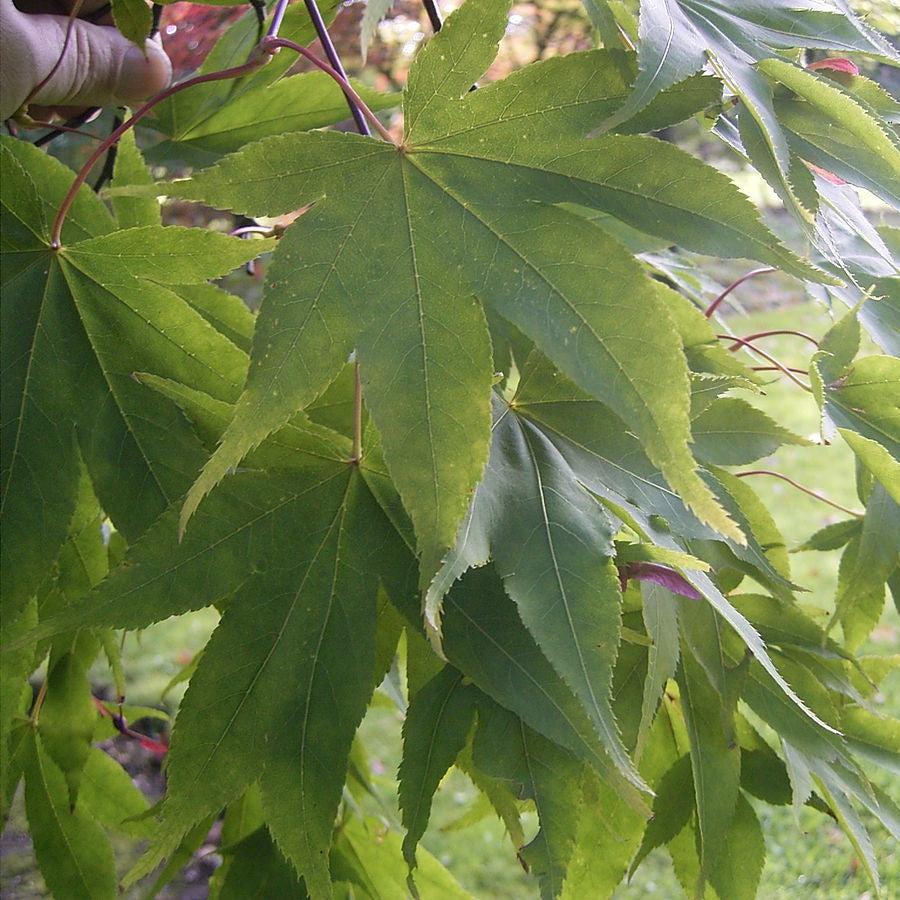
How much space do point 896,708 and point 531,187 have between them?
287cm

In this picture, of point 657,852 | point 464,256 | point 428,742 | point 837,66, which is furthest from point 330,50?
point 657,852

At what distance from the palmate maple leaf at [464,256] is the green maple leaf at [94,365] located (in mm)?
102

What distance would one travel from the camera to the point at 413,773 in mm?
602

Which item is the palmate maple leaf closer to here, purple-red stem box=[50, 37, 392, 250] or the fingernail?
purple-red stem box=[50, 37, 392, 250]

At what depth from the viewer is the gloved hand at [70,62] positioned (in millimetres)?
777

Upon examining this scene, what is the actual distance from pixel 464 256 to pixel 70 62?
0.49 m

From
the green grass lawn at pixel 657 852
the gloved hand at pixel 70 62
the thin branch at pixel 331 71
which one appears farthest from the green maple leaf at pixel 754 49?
the green grass lawn at pixel 657 852

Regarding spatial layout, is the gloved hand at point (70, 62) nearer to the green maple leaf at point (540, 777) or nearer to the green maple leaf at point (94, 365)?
the green maple leaf at point (94, 365)

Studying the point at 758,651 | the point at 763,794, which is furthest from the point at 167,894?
the point at 758,651

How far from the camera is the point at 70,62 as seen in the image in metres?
0.83

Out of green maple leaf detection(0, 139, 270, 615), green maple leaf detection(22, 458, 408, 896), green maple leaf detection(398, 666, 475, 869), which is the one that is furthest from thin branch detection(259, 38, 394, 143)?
green maple leaf detection(398, 666, 475, 869)

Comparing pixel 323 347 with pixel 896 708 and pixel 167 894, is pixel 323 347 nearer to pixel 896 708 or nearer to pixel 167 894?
pixel 167 894

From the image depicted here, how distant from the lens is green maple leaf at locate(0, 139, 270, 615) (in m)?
0.63

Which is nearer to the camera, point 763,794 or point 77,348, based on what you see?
point 77,348
